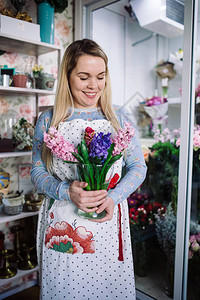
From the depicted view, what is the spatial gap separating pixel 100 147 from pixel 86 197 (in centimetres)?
21

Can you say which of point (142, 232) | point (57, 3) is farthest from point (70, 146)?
point (57, 3)

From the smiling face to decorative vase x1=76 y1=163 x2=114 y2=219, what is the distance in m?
0.36

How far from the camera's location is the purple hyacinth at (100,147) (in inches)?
36.7

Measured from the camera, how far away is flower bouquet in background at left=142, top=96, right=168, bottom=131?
2.15 m

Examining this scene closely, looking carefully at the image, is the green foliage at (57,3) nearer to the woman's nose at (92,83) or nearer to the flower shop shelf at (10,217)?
the woman's nose at (92,83)

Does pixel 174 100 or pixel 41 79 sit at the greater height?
pixel 41 79

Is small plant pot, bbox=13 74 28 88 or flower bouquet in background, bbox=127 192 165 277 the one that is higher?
small plant pot, bbox=13 74 28 88

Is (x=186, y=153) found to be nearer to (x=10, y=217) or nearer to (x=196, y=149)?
(x=196, y=149)

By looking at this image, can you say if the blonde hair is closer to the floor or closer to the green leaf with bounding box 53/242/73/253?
the green leaf with bounding box 53/242/73/253

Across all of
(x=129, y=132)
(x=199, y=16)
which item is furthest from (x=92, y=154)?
(x=199, y=16)

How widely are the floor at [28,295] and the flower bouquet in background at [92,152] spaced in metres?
1.45

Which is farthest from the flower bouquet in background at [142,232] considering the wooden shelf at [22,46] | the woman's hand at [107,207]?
the wooden shelf at [22,46]

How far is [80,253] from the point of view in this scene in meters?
1.14

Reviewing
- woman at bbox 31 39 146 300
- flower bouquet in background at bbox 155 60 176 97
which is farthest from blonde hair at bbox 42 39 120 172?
flower bouquet in background at bbox 155 60 176 97
